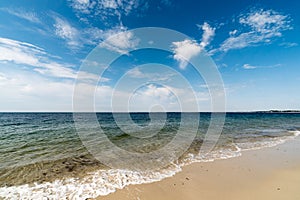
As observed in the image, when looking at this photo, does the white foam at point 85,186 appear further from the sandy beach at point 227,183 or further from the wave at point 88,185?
the sandy beach at point 227,183

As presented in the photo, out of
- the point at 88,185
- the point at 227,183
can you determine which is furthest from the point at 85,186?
the point at 227,183

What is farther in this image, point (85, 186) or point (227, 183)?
point (227, 183)

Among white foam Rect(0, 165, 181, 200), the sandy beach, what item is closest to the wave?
white foam Rect(0, 165, 181, 200)

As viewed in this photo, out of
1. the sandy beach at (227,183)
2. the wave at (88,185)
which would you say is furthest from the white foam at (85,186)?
the sandy beach at (227,183)

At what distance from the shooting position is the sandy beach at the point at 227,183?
18.8 ft

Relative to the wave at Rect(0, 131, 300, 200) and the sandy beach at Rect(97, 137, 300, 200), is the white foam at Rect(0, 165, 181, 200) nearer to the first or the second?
the wave at Rect(0, 131, 300, 200)

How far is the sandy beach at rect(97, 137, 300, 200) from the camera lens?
573 centimetres

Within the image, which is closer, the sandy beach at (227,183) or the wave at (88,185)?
the sandy beach at (227,183)

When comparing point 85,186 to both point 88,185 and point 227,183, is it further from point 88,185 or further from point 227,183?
point 227,183

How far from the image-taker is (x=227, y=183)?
6723 mm

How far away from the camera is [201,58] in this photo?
1605 centimetres

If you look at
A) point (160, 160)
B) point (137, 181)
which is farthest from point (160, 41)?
point (137, 181)

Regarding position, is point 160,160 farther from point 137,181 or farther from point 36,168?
point 36,168

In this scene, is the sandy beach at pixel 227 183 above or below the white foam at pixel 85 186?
above
